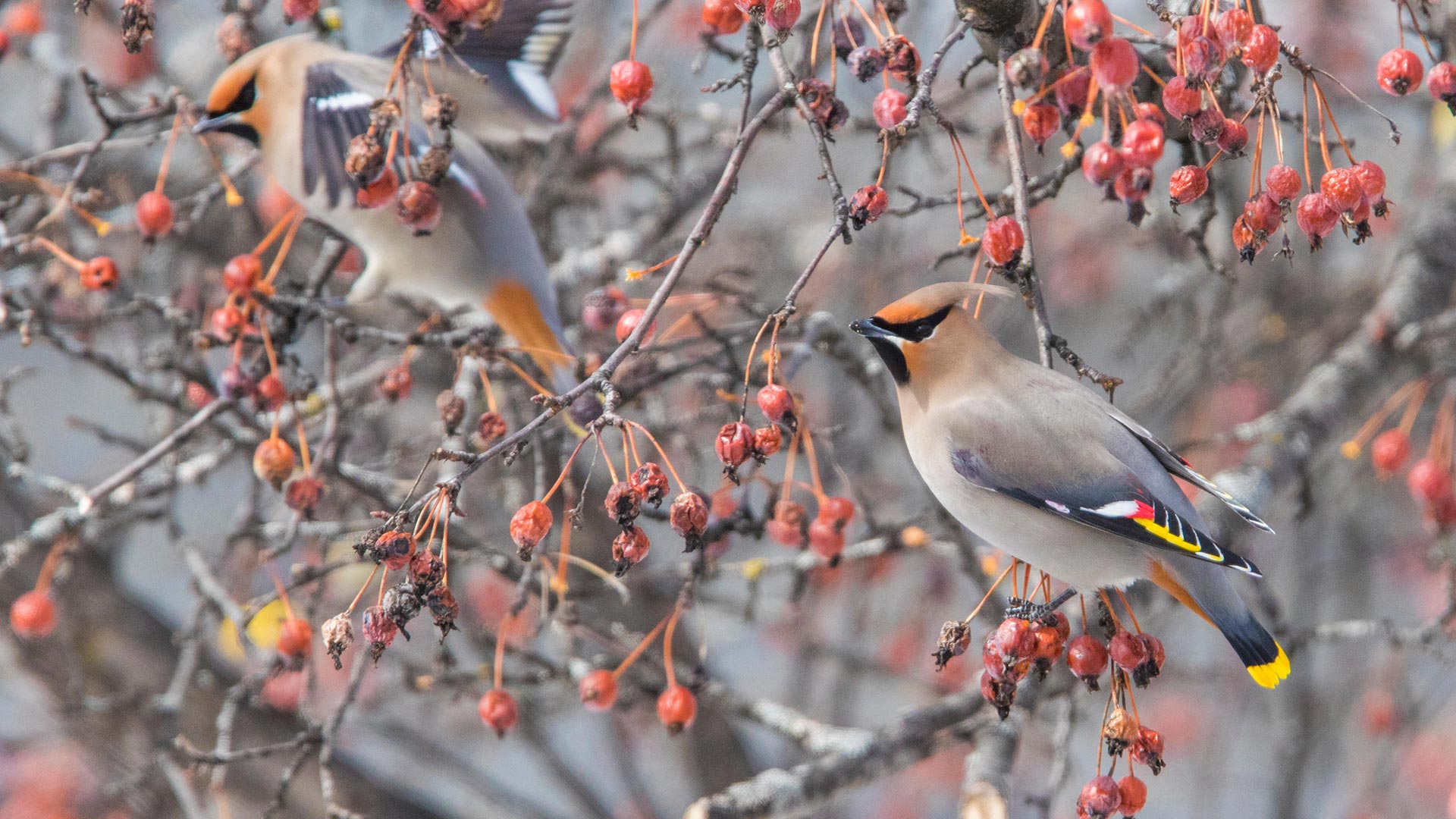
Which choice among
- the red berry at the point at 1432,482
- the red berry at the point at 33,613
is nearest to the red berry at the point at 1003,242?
the red berry at the point at 1432,482

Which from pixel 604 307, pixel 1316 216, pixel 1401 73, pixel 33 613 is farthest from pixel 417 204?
pixel 33 613

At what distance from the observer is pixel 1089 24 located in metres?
1.21

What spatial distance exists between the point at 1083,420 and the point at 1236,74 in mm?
593

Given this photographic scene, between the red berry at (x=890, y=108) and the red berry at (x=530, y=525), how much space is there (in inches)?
22.0

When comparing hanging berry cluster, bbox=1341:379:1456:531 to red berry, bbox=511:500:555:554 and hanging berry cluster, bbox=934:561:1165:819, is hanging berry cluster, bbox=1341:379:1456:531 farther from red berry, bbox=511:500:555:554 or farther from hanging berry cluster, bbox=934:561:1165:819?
red berry, bbox=511:500:555:554

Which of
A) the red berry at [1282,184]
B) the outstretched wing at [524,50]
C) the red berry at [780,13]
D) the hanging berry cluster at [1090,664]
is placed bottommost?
the hanging berry cluster at [1090,664]

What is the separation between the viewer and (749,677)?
5.16 m

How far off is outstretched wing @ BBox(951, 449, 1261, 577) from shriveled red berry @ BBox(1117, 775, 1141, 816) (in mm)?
274

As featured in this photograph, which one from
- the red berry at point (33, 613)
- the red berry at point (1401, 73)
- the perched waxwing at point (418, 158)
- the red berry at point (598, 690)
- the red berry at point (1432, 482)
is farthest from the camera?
the red berry at point (1432, 482)

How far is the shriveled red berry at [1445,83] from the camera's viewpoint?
4.82ft

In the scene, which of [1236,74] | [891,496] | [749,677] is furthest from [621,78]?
[749,677]

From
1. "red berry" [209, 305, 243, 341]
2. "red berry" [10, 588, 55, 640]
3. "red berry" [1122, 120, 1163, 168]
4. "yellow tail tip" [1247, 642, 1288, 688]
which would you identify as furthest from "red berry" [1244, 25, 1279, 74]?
"red berry" [10, 588, 55, 640]

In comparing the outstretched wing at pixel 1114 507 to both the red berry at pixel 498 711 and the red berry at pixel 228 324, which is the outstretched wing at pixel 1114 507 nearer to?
the red berry at pixel 498 711

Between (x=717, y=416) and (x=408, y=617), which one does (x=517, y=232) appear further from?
(x=408, y=617)
